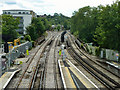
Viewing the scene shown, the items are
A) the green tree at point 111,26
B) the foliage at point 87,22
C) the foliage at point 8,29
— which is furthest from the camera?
the foliage at point 87,22

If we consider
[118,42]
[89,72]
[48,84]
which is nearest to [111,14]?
[118,42]

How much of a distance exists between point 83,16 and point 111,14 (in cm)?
2590

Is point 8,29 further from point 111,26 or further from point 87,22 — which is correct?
point 111,26

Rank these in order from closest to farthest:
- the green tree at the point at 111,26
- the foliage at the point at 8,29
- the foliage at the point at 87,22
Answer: the green tree at the point at 111,26, the foliage at the point at 8,29, the foliage at the point at 87,22

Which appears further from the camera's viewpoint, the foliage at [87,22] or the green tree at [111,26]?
the foliage at [87,22]

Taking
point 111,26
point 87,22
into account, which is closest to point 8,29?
point 87,22

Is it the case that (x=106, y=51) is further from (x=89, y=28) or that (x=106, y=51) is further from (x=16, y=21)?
(x=16, y=21)

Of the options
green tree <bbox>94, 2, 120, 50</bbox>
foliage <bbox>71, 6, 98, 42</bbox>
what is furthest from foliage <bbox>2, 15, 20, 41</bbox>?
green tree <bbox>94, 2, 120, 50</bbox>

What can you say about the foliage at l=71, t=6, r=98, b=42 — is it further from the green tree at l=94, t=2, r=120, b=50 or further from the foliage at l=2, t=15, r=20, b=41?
the foliage at l=2, t=15, r=20, b=41

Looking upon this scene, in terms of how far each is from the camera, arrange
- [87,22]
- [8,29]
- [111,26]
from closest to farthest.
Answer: [111,26] → [8,29] → [87,22]

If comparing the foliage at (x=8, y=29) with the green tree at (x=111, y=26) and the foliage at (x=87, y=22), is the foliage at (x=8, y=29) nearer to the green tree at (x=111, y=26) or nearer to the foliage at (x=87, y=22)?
the foliage at (x=87, y=22)

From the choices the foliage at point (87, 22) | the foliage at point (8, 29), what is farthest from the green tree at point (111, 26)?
the foliage at point (8, 29)

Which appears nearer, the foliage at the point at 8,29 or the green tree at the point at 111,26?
the green tree at the point at 111,26

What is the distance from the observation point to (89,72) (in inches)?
645
